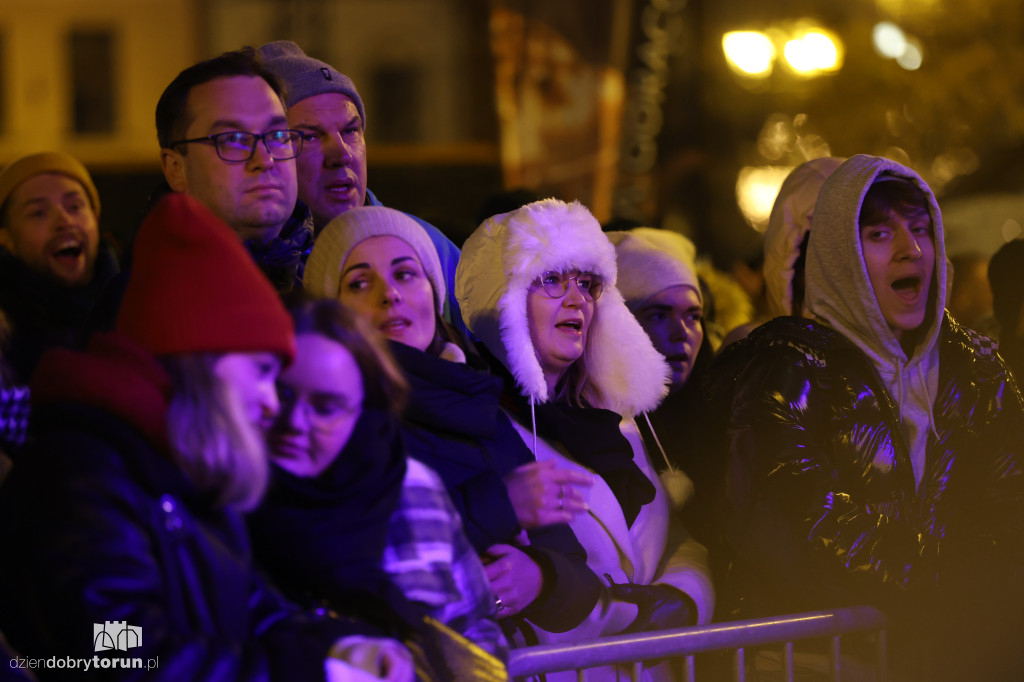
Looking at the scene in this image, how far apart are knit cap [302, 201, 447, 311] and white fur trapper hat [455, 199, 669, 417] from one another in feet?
1.05

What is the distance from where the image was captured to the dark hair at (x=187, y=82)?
3025mm

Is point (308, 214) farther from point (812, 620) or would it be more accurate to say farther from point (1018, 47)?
point (1018, 47)

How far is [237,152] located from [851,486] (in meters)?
2.00

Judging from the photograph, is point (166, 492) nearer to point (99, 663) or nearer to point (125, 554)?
point (125, 554)

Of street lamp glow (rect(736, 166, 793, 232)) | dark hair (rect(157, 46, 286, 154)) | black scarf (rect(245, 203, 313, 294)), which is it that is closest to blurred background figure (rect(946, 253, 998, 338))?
black scarf (rect(245, 203, 313, 294))

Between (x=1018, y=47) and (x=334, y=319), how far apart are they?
35.1 feet

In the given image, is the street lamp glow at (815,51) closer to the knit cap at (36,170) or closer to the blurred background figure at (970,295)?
the blurred background figure at (970,295)

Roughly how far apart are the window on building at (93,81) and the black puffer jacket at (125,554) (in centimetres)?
1632

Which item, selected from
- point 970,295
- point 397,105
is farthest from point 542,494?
point 397,105

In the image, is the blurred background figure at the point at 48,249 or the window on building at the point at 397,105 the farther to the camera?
the window on building at the point at 397,105

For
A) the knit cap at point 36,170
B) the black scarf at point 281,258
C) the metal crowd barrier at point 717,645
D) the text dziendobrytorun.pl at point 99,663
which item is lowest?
the metal crowd barrier at point 717,645

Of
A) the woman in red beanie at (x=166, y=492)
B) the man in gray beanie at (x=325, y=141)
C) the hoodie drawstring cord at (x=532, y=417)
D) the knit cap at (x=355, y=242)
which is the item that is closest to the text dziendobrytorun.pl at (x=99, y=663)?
the woman in red beanie at (x=166, y=492)

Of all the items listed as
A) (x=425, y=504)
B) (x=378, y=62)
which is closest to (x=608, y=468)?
(x=425, y=504)

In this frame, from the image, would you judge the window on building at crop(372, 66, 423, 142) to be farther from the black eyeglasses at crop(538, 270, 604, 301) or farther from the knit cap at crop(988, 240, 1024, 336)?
the black eyeglasses at crop(538, 270, 604, 301)
